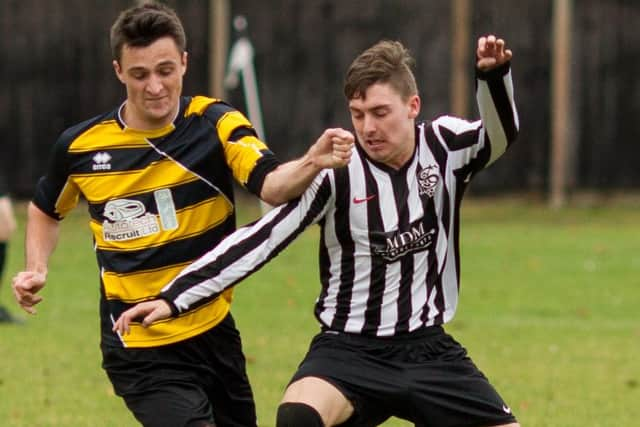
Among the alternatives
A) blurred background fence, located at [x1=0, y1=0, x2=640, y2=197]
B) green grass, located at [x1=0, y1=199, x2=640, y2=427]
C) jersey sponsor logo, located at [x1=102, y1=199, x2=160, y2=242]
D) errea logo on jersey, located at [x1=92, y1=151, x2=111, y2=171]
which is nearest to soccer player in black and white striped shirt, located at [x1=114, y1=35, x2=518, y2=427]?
jersey sponsor logo, located at [x1=102, y1=199, x2=160, y2=242]

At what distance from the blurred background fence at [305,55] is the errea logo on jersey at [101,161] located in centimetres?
1470

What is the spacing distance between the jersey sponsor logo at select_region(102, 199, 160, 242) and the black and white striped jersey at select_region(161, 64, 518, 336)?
0.26 meters

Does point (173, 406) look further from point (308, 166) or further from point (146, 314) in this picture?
point (308, 166)

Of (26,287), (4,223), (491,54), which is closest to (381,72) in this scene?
(491,54)

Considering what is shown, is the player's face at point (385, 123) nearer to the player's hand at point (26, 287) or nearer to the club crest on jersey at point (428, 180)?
the club crest on jersey at point (428, 180)

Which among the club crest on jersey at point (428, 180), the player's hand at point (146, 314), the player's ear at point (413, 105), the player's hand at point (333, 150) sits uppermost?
the player's ear at point (413, 105)

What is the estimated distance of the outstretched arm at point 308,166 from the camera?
15.5ft

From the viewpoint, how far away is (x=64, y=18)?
65.9ft

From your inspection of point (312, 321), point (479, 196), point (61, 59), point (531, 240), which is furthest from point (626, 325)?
point (61, 59)

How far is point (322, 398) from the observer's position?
511cm

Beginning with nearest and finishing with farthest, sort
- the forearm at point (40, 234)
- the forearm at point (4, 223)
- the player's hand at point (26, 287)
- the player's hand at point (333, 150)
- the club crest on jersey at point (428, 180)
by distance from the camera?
the player's hand at point (333, 150) < the player's hand at point (26, 287) < the club crest on jersey at point (428, 180) < the forearm at point (40, 234) < the forearm at point (4, 223)

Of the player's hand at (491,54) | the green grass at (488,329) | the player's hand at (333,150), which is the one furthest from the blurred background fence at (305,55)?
the player's hand at (333,150)

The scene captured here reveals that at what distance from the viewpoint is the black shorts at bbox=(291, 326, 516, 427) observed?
5.20m

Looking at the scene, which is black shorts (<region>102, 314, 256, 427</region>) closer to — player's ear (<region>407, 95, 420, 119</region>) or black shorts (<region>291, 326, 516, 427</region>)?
black shorts (<region>291, 326, 516, 427</region>)
